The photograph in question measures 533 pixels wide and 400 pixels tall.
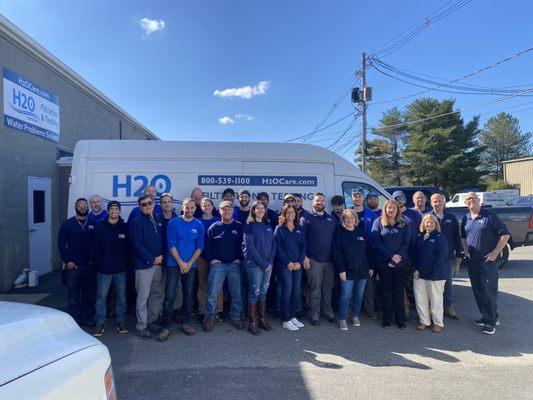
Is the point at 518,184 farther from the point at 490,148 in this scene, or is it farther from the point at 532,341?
the point at 532,341

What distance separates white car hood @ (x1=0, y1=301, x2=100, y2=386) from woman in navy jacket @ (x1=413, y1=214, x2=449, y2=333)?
4.91m

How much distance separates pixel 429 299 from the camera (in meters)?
5.77

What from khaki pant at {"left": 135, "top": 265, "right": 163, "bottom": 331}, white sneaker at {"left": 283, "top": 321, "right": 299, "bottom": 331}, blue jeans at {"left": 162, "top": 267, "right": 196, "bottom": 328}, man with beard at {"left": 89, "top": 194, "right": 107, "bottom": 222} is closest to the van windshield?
white sneaker at {"left": 283, "top": 321, "right": 299, "bottom": 331}

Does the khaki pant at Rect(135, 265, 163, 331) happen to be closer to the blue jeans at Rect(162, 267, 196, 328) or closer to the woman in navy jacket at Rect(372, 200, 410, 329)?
the blue jeans at Rect(162, 267, 196, 328)

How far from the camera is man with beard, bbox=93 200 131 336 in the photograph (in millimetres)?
5293

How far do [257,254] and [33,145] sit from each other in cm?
688

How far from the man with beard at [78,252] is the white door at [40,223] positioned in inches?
161

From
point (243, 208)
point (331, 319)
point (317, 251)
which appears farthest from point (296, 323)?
point (243, 208)

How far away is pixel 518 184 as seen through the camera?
45.0 metres

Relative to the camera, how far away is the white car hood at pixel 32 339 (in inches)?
57.0

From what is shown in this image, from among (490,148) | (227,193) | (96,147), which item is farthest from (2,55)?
(490,148)

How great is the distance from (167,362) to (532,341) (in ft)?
15.6

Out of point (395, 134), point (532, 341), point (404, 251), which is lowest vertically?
point (532, 341)

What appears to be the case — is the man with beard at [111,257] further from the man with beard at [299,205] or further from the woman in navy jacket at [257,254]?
the man with beard at [299,205]
